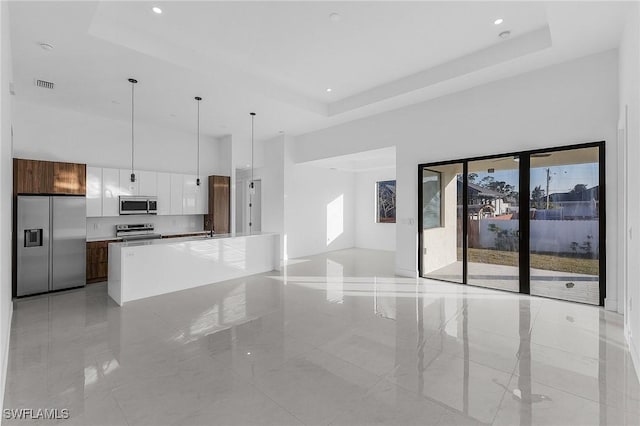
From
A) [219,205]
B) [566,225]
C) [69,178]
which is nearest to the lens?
[566,225]

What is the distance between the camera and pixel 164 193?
723cm

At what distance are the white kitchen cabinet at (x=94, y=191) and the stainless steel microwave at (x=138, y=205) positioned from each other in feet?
1.31

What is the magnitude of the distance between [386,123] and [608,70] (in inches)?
138

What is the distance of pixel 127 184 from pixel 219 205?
6.87ft

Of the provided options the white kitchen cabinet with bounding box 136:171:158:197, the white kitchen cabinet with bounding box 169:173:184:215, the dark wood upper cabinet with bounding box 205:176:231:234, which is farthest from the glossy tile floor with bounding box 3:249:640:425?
the dark wood upper cabinet with bounding box 205:176:231:234

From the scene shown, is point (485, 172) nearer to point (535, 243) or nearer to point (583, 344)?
point (535, 243)

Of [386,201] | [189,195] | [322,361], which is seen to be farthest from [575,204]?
[189,195]

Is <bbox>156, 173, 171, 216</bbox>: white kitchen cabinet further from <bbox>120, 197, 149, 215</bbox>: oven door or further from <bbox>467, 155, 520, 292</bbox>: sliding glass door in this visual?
<bbox>467, 155, 520, 292</bbox>: sliding glass door

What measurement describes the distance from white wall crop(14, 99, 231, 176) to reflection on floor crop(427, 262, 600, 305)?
6393mm

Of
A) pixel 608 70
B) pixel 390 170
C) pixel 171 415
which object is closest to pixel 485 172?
pixel 608 70

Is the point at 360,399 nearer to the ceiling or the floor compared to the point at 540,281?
nearer to the floor

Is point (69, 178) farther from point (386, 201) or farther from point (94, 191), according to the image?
point (386, 201)

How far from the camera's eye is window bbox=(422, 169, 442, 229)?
6.18 metres

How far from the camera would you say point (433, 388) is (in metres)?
2.46
